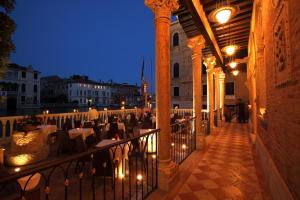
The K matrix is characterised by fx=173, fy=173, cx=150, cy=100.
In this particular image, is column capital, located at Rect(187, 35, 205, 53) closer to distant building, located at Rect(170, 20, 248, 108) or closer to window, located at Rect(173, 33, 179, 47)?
distant building, located at Rect(170, 20, 248, 108)

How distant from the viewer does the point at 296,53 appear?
70.1 inches

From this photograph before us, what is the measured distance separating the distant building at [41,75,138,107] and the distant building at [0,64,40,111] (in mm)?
12615

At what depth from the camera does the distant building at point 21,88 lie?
35281mm

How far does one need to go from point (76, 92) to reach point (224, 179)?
5943cm

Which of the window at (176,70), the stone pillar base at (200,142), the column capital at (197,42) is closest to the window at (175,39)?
the window at (176,70)

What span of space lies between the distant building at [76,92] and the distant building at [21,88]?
1261cm

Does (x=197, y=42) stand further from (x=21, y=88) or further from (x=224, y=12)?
(x=21, y=88)

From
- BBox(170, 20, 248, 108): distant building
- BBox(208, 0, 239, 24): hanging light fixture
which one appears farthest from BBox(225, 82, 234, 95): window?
BBox(208, 0, 239, 24): hanging light fixture

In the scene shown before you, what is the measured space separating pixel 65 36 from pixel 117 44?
1898 inches

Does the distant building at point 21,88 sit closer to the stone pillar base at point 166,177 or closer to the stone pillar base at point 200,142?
the stone pillar base at point 200,142

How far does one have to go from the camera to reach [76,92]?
5719 centimetres

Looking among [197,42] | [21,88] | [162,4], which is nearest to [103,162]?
[162,4]

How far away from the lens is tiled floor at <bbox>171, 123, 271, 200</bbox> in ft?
10.6

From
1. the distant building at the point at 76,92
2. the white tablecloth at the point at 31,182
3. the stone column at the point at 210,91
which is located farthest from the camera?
the distant building at the point at 76,92
